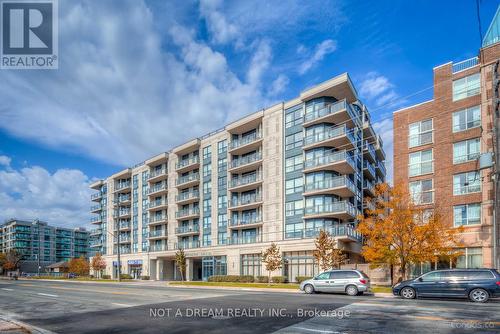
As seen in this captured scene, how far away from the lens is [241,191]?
4838cm

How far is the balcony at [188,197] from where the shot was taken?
178 ft

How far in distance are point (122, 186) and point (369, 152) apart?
47.7 meters

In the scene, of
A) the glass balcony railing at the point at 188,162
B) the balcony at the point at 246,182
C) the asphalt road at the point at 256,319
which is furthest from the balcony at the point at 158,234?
the asphalt road at the point at 256,319

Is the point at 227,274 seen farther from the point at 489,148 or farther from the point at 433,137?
the point at 489,148

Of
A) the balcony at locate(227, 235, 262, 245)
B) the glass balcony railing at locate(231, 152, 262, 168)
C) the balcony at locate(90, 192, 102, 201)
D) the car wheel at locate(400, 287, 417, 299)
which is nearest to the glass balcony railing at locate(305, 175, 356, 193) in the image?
the glass balcony railing at locate(231, 152, 262, 168)

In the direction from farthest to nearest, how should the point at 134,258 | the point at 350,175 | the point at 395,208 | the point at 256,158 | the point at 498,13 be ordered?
the point at 134,258 < the point at 256,158 < the point at 350,175 < the point at 498,13 < the point at 395,208

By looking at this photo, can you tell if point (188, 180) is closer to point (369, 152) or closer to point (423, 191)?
point (369, 152)

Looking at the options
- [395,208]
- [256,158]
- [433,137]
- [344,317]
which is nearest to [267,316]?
[344,317]

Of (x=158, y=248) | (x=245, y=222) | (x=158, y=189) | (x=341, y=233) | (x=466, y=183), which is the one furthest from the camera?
(x=158, y=189)

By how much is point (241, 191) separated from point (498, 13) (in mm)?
32014

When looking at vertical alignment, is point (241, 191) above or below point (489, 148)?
below

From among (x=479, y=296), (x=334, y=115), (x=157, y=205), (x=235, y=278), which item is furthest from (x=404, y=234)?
(x=157, y=205)

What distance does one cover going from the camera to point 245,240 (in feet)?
151

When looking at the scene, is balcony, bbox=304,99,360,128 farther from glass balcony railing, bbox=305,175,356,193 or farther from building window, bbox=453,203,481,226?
building window, bbox=453,203,481,226
